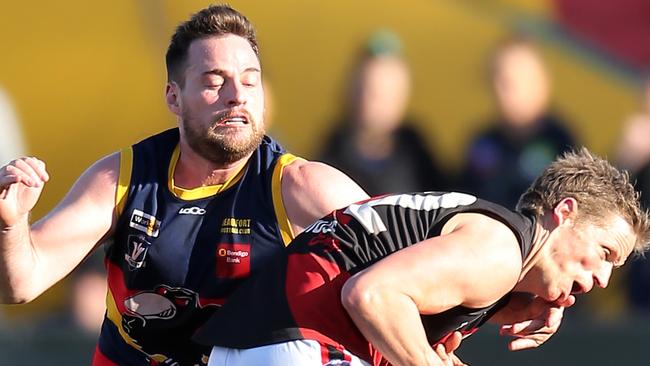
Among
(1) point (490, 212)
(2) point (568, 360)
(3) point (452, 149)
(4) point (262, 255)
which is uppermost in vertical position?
(1) point (490, 212)

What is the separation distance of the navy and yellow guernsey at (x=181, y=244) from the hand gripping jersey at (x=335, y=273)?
449mm

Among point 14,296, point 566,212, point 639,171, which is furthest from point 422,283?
point 639,171

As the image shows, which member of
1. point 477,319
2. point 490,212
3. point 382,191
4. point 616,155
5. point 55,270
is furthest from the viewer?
point 616,155

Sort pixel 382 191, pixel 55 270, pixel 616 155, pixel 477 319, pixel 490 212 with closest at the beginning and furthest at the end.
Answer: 1. pixel 490 212
2. pixel 477 319
3. pixel 55 270
4. pixel 382 191
5. pixel 616 155

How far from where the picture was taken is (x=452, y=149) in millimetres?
8406

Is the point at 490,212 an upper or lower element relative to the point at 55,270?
upper

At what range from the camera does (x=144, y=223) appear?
5012mm

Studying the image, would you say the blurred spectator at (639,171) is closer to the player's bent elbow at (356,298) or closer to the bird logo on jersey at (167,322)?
the bird logo on jersey at (167,322)

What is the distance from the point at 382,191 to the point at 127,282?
2.71 metres

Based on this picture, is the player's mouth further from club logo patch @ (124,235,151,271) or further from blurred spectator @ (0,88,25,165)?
blurred spectator @ (0,88,25,165)

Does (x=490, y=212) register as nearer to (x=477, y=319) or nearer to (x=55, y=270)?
(x=477, y=319)

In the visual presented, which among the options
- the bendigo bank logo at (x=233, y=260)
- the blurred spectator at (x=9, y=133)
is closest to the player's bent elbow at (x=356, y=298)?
the bendigo bank logo at (x=233, y=260)

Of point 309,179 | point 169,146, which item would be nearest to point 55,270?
point 169,146

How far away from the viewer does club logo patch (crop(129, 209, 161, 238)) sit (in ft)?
16.4
